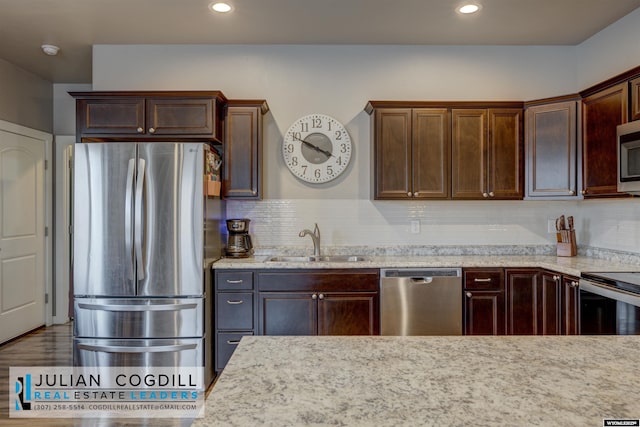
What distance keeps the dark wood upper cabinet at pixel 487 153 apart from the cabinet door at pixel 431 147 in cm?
6

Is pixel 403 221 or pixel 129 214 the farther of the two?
pixel 403 221

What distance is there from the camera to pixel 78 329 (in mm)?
2957

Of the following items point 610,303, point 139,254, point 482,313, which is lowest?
point 482,313

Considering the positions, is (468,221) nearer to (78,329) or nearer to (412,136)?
(412,136)

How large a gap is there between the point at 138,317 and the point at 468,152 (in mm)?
2840

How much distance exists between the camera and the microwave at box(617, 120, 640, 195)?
2.62m

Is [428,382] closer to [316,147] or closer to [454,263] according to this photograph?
[454,263]

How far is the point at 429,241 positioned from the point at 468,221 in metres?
0.40

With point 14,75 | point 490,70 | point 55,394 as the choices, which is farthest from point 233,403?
point 14,75

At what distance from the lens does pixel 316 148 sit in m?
3.77

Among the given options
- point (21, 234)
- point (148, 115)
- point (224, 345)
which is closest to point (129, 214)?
point (148, 115)

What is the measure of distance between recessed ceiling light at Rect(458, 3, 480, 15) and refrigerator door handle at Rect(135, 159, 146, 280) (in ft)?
8.38

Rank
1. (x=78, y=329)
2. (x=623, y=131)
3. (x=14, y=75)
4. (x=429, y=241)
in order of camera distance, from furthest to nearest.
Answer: (x=14, y=75) → (x=429, y=241) → (x=78, y=329) → (x=623, y=131)

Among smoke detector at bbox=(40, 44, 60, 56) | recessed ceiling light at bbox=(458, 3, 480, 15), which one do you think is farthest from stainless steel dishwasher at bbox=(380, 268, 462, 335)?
smoke detector at bbox=(40, 44, 60, 56)
